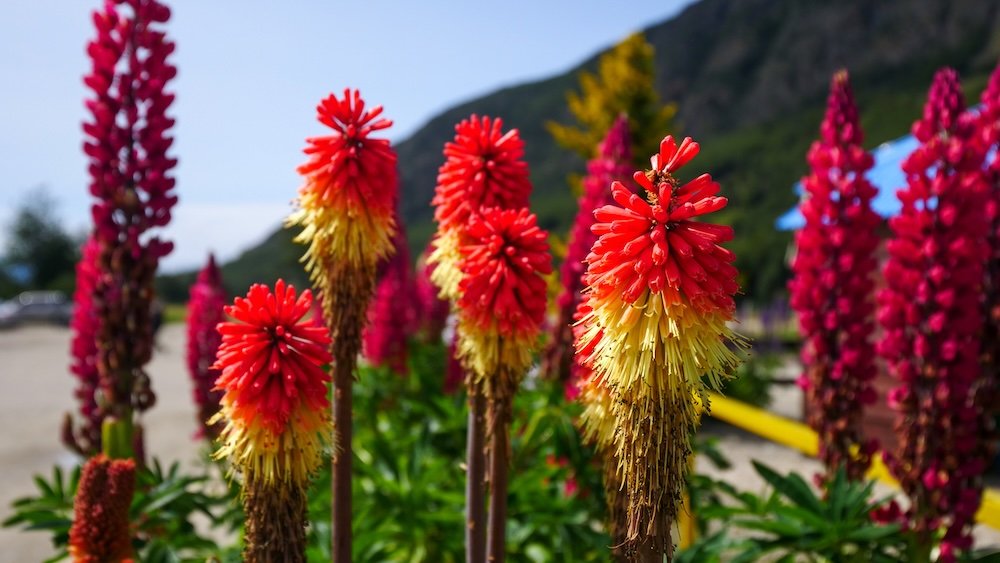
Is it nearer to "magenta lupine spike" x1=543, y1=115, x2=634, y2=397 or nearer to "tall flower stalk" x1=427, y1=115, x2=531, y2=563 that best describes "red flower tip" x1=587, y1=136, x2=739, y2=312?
"tall flower stalk" x1=427, y1=115, x2=531, y2=563

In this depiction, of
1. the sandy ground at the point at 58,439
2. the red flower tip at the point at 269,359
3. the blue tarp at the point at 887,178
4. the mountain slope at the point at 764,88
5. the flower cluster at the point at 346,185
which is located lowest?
the sandy ground at the point at 58,439

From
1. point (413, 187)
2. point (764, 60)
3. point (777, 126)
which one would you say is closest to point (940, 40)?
point (777, 126)

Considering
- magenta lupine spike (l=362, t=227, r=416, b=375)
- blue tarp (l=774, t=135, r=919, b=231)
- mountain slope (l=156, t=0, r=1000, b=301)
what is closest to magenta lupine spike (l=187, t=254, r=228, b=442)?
magenta lupine spike (l=362, t=227, r=416, b=375)

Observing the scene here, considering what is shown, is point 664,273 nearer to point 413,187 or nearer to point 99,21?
point 99,21

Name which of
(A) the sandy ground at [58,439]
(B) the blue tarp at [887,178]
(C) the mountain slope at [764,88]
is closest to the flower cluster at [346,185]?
(A) the sandy ground at [58,439]

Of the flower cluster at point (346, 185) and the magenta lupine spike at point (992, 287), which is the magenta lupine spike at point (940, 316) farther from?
the flower cluster at point (346, 185)

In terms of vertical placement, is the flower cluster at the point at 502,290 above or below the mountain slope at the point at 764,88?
below

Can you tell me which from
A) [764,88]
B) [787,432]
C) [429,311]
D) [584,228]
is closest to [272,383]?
[584,228]

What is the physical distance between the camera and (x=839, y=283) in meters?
3.34

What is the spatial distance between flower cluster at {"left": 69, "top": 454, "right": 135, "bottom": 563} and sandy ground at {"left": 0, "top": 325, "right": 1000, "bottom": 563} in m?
1.57

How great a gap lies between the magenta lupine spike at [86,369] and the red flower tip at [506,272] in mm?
2742

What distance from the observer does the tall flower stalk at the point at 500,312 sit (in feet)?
7.20

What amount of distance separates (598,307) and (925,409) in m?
2.23

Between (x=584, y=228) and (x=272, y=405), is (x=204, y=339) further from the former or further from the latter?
(x=272, y=405)
